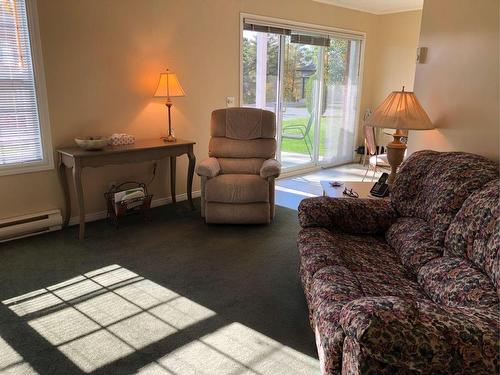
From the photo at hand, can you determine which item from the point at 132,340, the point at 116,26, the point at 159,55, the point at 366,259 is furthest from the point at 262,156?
the point at 132,340

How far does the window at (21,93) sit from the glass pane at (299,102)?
314cm

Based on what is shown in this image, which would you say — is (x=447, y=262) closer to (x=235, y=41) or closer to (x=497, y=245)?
(x=497, y=245)

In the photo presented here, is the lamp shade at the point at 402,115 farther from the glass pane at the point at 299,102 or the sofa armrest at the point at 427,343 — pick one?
the glass pane at the point at 299,102

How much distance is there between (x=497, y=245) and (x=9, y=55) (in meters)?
3.54

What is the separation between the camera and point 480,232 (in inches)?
68.1

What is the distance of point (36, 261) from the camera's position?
9.77ft

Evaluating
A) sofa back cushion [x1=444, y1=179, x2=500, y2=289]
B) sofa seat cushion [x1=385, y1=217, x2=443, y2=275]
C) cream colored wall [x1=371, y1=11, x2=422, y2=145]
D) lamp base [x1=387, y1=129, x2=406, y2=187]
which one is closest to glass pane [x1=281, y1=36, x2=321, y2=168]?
cream colored wall [x1=371, y1=11, x2=422, y2=145]

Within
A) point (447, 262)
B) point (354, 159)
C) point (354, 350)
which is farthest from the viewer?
point (354, 159)

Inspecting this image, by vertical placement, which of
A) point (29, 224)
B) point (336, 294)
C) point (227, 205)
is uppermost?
point (336, 294)

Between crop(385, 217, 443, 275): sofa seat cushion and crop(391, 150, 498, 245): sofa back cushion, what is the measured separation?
0.04m

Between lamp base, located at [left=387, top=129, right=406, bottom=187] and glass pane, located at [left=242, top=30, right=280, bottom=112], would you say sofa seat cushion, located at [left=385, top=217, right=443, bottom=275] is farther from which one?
glass pane, located at [left=242, top=30, right=280, bottom=112]

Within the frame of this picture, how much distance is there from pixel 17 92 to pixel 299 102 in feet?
12.1

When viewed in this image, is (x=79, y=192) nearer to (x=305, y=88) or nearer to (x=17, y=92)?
(x=17, y=92)

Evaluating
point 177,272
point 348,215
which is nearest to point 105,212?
point 177,272
